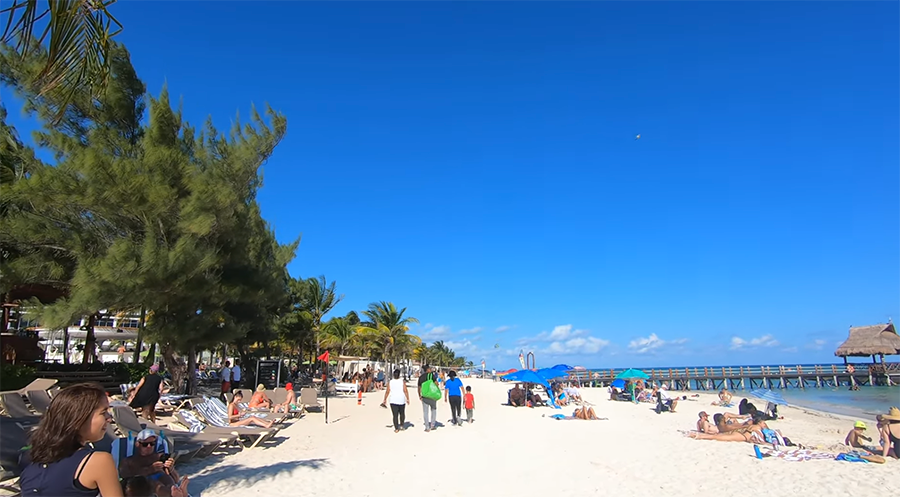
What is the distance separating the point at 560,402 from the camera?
18.8 metres

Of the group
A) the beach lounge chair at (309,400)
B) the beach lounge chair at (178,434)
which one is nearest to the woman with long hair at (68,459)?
the beach lounge chair at (178,434)

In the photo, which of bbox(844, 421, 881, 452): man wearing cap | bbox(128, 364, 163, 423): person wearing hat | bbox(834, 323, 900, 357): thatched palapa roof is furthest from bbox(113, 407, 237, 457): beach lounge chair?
bbox(834, 323, 900, 357): thatched palapa roof

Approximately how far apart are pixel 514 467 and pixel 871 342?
53.4m

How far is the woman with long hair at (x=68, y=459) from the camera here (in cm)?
198

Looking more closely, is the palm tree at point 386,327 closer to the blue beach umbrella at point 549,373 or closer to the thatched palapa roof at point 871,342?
the blue beach umbrella at point 549,373

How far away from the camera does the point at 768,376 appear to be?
48531 mm

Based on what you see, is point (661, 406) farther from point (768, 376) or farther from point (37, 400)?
point (768, 376)

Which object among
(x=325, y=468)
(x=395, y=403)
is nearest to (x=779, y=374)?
(x=395, y=403)

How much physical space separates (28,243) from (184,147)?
3.72 m

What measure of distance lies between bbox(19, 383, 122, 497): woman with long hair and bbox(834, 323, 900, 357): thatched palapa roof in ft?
190

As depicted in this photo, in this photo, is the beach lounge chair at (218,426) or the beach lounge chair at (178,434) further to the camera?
the beach lounge chair at (218,426)

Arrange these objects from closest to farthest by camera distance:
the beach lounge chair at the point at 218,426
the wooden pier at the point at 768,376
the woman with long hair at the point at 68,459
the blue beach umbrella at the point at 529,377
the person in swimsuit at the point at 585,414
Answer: the woman with long hair at the point at 68,459, the beach lounge chair at the point at 218,426, the person in swimsuit at the point at 585,414, the blue beach umbrella at the point at 529,377, the wooden pier at the point at 768,376

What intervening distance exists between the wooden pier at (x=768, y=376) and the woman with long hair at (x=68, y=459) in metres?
44.3

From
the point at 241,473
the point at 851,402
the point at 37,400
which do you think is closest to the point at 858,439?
the point at 241,473
